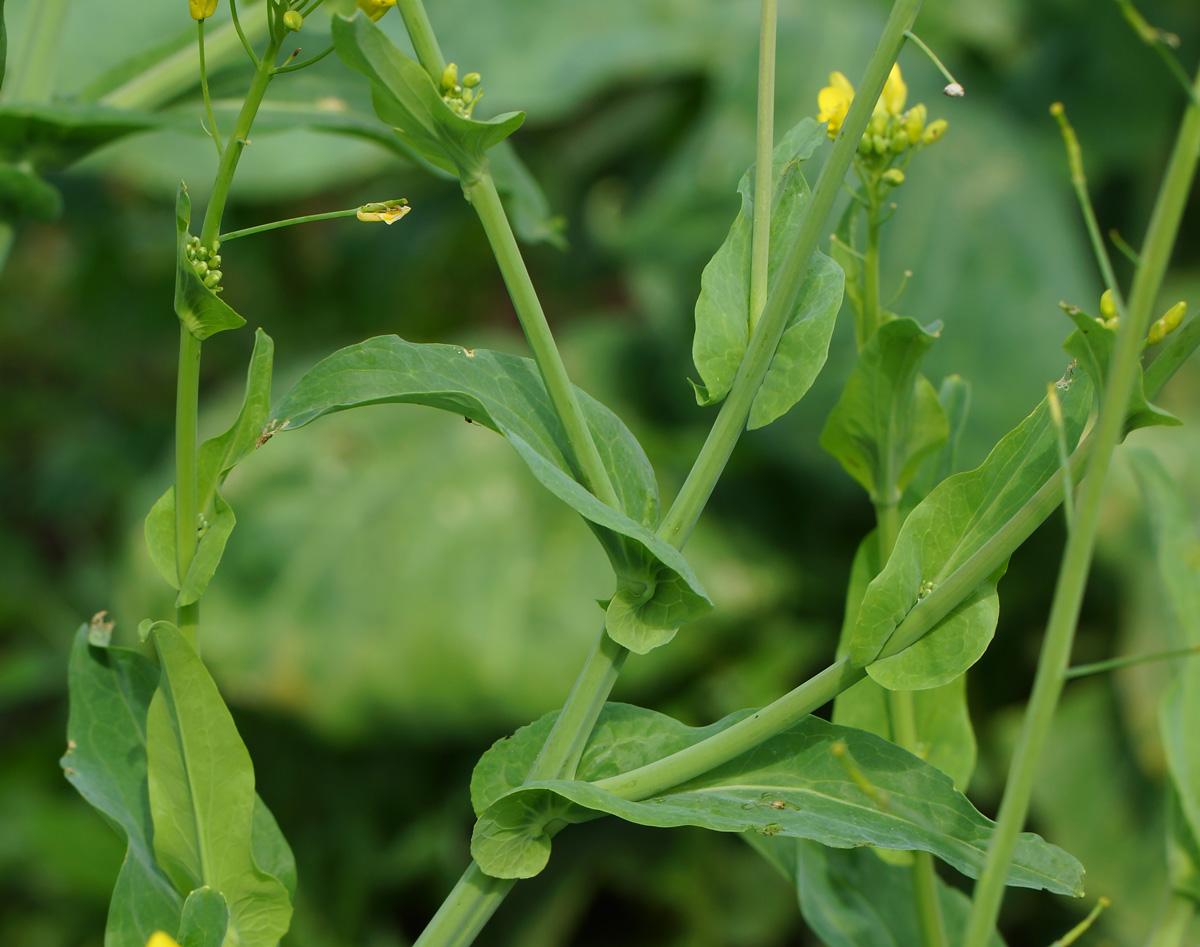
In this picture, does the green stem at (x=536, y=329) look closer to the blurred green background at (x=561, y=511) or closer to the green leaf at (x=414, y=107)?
the green leaf at (x=414, y=107)

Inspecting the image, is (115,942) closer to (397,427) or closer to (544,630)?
(544,630)

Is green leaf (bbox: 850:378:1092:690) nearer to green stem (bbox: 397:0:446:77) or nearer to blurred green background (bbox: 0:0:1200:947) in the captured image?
green stem (bbox: 397:0:446:77)

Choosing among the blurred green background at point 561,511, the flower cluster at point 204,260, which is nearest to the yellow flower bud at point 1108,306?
the flower cluster at point 204,260

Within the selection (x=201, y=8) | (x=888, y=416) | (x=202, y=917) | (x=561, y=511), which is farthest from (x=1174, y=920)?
(x=561, y=511)

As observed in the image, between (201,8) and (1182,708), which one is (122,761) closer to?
(201,8)

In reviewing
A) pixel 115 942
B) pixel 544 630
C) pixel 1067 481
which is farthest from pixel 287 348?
pixel 1067 481

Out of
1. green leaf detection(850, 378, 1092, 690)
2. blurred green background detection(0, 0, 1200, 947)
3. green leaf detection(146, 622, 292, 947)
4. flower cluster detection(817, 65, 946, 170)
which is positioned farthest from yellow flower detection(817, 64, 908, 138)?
blurred green background detection(0, 0, 1200, 947)
